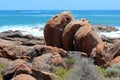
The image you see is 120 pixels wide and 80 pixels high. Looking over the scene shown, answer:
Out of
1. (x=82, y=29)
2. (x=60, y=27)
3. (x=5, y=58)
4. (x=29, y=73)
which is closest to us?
(x=29, y=73)

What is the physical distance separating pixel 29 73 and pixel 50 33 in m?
10.9

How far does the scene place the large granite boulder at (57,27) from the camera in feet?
82.2

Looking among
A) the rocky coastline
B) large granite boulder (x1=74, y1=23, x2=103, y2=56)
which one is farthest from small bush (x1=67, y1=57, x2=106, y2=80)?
large granite boulder (x1=74, y1=23, x2=103, y2=56)

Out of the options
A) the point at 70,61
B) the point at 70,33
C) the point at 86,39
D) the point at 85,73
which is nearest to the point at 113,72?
the point at 70,61

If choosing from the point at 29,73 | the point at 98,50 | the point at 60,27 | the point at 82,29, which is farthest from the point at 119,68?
the point at 60,27

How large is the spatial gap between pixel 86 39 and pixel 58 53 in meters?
3.40

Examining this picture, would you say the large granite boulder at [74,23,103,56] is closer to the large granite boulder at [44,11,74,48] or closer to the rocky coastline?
the rocky coastline

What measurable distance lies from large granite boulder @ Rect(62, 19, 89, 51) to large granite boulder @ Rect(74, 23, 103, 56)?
0.57 meters

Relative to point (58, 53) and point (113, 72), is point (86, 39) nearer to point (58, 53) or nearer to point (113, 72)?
point (58, 53)

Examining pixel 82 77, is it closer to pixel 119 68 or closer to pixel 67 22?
pixel 119 68

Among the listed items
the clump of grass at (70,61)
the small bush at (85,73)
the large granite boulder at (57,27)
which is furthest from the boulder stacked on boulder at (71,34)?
the small bush at (85,73)

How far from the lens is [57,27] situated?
25.1 metres

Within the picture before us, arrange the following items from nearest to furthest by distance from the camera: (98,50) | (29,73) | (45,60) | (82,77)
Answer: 1. (82,77)
2. (29,73)
3. (45,60)
4. (98,50)

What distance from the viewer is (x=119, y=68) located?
17391 millimetres
